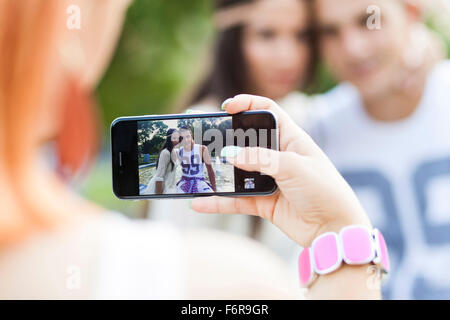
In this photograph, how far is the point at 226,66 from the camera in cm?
79

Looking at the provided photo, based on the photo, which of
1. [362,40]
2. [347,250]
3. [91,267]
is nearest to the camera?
[347,250]

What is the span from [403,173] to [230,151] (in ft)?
1.83

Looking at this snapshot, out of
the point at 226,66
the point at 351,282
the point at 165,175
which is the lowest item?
the point at 351,282

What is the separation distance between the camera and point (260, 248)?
799 mm

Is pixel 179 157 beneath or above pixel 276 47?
beneath

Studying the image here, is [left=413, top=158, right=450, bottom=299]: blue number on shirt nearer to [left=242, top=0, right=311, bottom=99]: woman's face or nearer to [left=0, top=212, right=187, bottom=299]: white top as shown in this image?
[left=242, top=0, right=311, bottom=99]: woman's face

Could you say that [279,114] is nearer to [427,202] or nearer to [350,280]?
[350,280]

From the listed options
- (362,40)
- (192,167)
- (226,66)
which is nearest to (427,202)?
(362,40)

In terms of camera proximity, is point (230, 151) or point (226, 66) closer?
point (230, 151)

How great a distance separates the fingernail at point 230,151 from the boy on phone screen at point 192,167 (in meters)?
0.02

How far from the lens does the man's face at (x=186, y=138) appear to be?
1.41ft

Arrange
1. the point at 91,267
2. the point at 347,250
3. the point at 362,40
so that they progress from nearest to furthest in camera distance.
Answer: the point at 347,250
the point at 91,267
the point at 362,40
